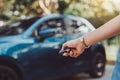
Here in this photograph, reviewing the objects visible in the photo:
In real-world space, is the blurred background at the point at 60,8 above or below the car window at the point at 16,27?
above

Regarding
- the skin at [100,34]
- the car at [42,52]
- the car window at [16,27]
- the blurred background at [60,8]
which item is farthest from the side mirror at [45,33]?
the skin at [100,34]

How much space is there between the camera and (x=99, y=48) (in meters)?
8.35

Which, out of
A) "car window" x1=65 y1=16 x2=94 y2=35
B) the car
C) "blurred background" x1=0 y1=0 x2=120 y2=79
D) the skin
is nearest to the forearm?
the skin

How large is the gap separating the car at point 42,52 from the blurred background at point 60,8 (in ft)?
4.51

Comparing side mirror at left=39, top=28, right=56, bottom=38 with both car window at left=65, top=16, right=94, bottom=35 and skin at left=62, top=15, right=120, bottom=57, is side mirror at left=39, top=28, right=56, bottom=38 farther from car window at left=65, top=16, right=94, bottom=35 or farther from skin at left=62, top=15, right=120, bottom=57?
skin at left=62, top=15, right=120, bottom=57

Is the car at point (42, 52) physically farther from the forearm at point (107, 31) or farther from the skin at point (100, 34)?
the forearm at point (107, 31)

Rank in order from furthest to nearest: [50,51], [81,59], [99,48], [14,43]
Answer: [99,48], [81,59], [50,51], [14,43]

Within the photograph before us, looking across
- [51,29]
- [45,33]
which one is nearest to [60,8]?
[51,29]

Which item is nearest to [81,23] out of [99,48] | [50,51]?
[99,48]

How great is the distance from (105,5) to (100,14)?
0.27 meters

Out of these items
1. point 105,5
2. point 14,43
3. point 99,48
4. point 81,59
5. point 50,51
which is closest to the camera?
point 14,43

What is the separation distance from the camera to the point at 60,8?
9.39 metres

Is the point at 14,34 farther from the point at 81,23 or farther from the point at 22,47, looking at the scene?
the point at 81,23

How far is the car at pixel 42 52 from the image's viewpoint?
6.12 meters
